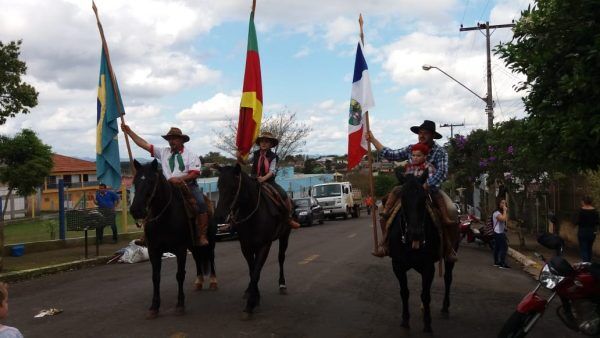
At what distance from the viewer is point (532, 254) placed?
51.7 ft

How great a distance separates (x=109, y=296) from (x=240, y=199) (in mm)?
3313

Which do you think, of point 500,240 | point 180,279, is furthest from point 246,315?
point 500,240

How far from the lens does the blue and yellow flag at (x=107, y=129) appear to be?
9.09 m

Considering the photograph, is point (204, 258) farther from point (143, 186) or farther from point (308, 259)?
point (308, 259)

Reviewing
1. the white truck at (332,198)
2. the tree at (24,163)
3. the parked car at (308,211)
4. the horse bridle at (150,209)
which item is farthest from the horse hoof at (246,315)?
the white truck at (332,198)

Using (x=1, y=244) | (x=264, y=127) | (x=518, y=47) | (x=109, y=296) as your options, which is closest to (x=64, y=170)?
(x=264, y=127)

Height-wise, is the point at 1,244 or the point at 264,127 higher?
the point at 264,127

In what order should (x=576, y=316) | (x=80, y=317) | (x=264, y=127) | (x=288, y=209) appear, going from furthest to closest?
(x=264, y=127) < (x=288, y=209) < (x=80, y=317) < (x=576, y=316)

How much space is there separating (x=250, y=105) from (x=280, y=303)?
10.3 ft

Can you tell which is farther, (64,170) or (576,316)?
(64,170)

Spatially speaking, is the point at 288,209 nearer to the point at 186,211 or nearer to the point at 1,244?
the point at 186,211

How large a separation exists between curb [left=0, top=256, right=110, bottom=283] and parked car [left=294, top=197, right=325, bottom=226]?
15.2 m

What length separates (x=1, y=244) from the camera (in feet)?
42.5

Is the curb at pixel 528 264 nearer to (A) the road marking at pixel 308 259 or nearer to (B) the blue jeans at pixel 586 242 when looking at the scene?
(B) the blue jeans at pixel 586 242
